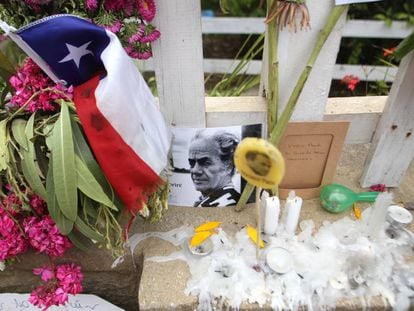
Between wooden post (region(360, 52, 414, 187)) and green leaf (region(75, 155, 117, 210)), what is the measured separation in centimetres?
65

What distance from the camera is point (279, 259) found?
789 millimetres

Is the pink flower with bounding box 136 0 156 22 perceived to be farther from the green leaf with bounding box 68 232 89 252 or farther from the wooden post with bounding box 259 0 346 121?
the green leaf with bounding box 68 232 89 252

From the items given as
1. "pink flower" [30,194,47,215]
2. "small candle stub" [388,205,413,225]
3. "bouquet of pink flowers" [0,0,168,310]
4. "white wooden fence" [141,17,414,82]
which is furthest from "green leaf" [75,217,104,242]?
"white wooden fence" [141,17,414,82]

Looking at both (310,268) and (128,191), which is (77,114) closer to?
(128,191)

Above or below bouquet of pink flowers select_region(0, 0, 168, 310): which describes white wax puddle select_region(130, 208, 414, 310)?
below

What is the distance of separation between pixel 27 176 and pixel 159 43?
0.37 m

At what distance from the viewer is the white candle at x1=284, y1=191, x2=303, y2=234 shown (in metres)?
0.81

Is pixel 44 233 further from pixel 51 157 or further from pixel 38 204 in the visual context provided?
pixel 51 157

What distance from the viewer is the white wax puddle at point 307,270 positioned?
29.3 inches

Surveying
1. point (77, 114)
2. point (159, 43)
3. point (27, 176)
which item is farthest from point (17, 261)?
point (159, 43)

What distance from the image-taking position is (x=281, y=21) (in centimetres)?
73

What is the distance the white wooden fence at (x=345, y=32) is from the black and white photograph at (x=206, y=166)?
0.91 m

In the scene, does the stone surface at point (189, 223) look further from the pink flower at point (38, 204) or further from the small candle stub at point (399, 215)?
the pink flower at point (38, 204)

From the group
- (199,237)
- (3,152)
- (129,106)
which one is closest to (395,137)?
(199,237)
